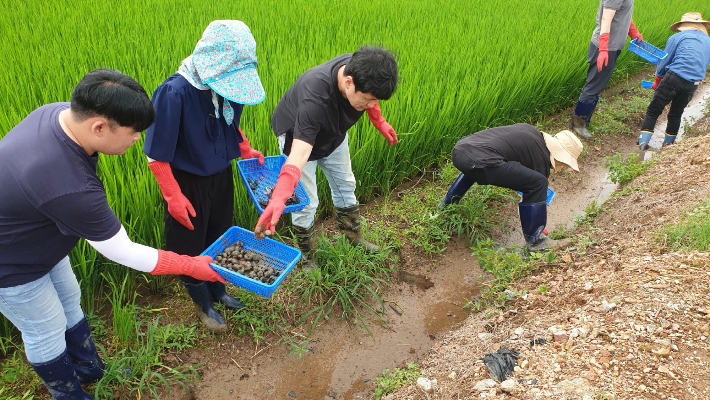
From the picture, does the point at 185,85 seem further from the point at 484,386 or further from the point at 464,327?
the point at 464,327

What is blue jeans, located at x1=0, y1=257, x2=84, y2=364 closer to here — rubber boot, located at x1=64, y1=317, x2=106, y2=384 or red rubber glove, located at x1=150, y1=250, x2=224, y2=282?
rubber boot, located at x1=64, y1=317, x2=106, y2=384

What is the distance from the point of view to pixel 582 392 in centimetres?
157

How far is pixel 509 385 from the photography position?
66.6 inches

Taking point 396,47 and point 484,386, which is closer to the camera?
point 484,386

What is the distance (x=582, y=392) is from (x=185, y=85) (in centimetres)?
184

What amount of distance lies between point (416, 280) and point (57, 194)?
6.83 ft

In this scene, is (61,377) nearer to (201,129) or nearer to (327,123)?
(201,129)

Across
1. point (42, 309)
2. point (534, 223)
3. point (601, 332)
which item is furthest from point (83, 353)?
point (534, 223)

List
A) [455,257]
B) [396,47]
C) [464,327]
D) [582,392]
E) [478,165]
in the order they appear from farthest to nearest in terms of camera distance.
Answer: [396,47], [455,257], [478,165], [464,327], [582,392]

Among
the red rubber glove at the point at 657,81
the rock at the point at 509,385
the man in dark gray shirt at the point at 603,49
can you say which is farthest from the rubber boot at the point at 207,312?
the red rubber glove at the point at 657,81

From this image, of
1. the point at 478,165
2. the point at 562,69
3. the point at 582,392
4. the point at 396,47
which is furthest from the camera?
the point at 562,69

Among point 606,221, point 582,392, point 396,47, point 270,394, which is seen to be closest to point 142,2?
point 396,47

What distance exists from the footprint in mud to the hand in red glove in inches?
123

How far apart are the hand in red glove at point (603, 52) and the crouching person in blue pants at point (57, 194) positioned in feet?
14.5
